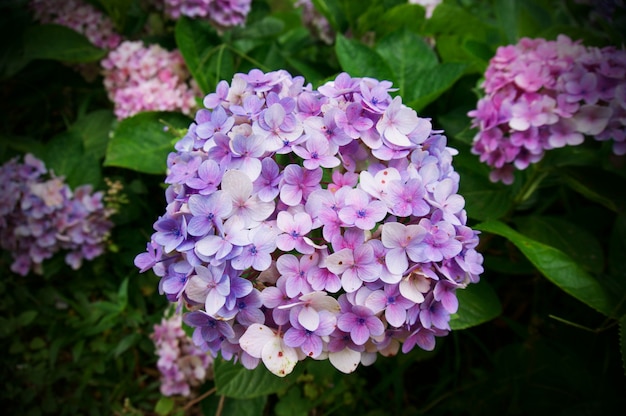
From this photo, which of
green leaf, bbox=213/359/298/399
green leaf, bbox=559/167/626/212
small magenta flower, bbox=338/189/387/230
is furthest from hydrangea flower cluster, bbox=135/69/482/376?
green leaf, bbox=559/167/626/212

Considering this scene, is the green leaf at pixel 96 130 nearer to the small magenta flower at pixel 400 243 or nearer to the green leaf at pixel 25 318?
the green leaf at pixel 25 318

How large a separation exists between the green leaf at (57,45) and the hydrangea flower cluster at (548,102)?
4.02 ft

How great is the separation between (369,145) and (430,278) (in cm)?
22

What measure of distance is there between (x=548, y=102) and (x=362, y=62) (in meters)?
0.47

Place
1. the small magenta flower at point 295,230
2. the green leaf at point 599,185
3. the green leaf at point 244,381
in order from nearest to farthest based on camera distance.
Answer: the small magenta flower at point 295,230 < the green leaf at point 244,381 < the green leaf at point 599,185

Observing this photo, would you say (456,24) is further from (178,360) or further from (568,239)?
(178,360)

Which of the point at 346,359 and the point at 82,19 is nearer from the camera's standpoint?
the point at 346,359

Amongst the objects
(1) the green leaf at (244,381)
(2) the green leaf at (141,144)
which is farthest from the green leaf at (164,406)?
(2) the green leaf at (141,144)

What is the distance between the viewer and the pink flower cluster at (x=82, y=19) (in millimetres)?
1821

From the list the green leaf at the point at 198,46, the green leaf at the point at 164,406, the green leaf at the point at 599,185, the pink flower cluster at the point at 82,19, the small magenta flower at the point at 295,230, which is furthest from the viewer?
the pink flower cluster at the point at 82,19


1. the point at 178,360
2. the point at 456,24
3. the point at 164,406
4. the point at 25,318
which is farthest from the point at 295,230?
the point at 456,24

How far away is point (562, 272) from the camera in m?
1.08

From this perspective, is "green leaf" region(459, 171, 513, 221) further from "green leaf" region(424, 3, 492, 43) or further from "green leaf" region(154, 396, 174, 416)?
"green leaf" region(154, 396, 174, 416)

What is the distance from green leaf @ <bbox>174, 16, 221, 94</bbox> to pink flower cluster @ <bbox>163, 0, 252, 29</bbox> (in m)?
0.03
